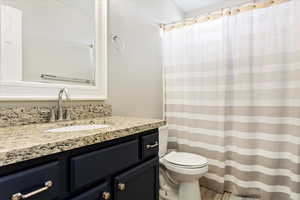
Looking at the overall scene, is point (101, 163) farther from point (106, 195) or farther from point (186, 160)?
point (186, 160)

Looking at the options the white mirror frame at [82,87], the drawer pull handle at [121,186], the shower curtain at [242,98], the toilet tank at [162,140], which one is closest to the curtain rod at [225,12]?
the shower curtain at [242,98]

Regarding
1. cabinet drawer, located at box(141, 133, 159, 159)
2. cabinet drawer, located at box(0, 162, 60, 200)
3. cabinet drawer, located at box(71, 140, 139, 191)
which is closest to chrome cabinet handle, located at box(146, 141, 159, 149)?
cabinet drawer, located at box(141, 133, 159, 159)

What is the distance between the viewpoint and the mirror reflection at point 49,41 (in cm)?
99

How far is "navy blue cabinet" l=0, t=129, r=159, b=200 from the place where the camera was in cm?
52

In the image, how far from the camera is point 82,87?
4.26ft

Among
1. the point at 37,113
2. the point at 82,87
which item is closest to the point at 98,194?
the point at 37,113

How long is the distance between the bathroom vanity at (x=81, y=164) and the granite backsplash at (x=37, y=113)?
0.15m

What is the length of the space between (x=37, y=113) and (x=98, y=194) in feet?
2.06

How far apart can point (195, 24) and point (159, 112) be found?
1.09 meters

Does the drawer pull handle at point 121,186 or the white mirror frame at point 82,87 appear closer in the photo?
the drawer pull handle at point 121,186

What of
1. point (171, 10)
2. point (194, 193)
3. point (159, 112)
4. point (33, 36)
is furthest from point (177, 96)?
point (33, 36)

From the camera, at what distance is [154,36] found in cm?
205

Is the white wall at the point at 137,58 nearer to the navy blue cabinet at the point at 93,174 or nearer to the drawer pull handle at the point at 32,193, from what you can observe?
the navy blue cabinet at the point at 93,174

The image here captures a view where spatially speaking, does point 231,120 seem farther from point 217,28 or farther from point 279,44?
point 217,28
